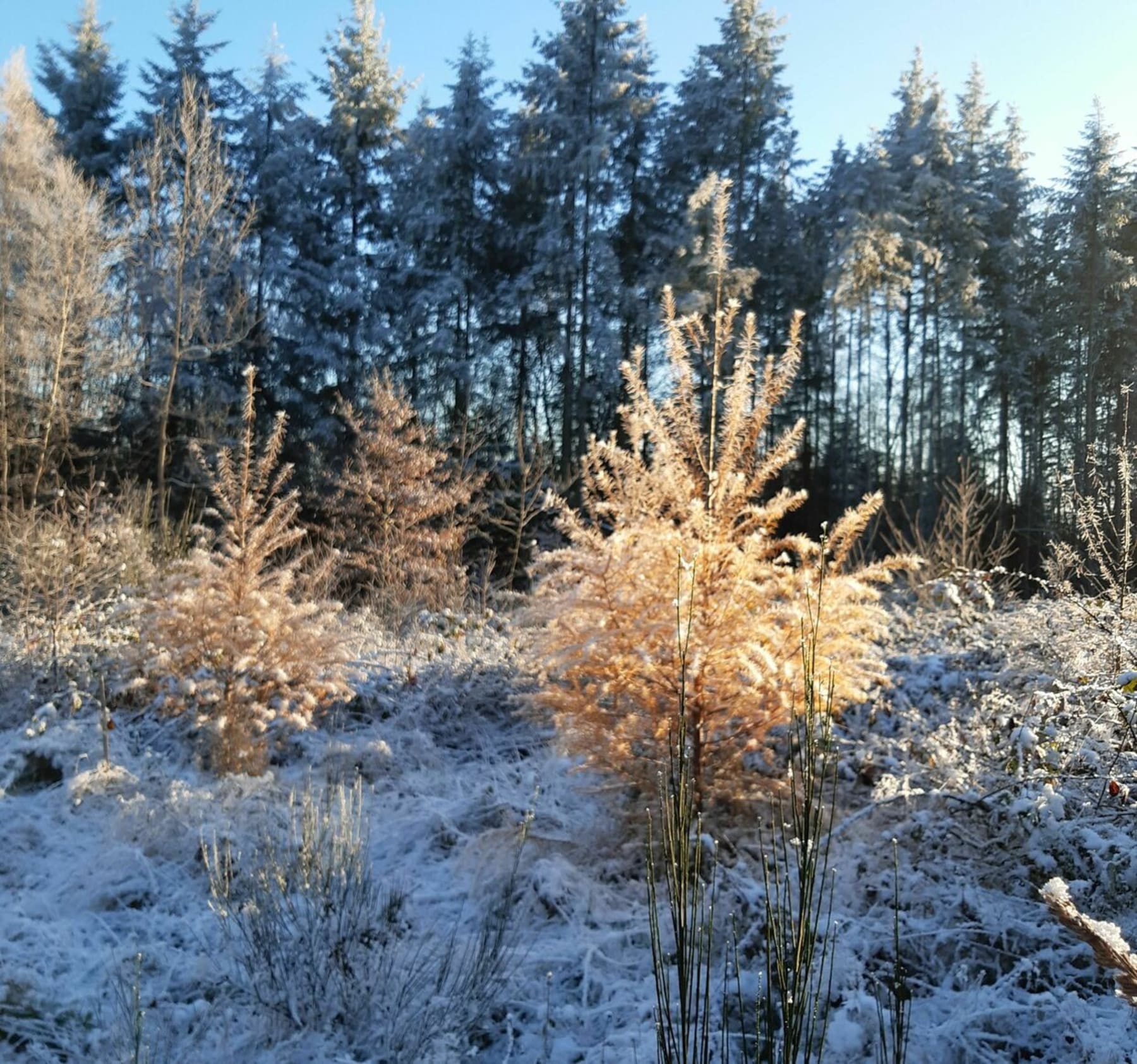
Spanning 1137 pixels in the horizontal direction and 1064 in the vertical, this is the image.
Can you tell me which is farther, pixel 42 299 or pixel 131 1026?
pixel 42 299

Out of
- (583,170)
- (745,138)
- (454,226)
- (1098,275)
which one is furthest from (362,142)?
(1098,275)

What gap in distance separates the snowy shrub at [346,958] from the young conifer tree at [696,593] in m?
1.18

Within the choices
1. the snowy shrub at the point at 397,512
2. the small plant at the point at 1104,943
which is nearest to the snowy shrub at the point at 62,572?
the snowy shrub at the point at 397,512

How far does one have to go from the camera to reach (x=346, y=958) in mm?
3381

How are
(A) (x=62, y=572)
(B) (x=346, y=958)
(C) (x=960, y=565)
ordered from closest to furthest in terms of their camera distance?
(B) (x=346, y=958) < (A) (x=62, y=572) < (C) (x=960, y=565)

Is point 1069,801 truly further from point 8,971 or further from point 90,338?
point 90,338

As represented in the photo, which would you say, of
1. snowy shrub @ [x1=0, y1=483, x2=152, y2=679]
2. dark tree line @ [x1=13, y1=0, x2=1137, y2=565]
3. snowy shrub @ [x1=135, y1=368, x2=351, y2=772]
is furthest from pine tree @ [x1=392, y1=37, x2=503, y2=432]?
snowy shrub @ [x1=135, y1=368, x2=351, y2=772]

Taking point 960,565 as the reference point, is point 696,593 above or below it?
below

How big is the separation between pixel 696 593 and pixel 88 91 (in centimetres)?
2295

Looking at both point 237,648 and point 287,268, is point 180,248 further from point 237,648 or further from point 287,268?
point 237,648

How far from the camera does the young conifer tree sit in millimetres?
4297

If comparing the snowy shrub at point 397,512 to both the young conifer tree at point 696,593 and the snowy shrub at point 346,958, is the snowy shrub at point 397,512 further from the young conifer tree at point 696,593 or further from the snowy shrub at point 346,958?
the snowy shrub at point 346,958

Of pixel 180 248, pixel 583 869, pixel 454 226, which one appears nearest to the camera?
pixel 583 869

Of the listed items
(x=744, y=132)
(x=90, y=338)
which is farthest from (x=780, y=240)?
(x=90, y=338)
